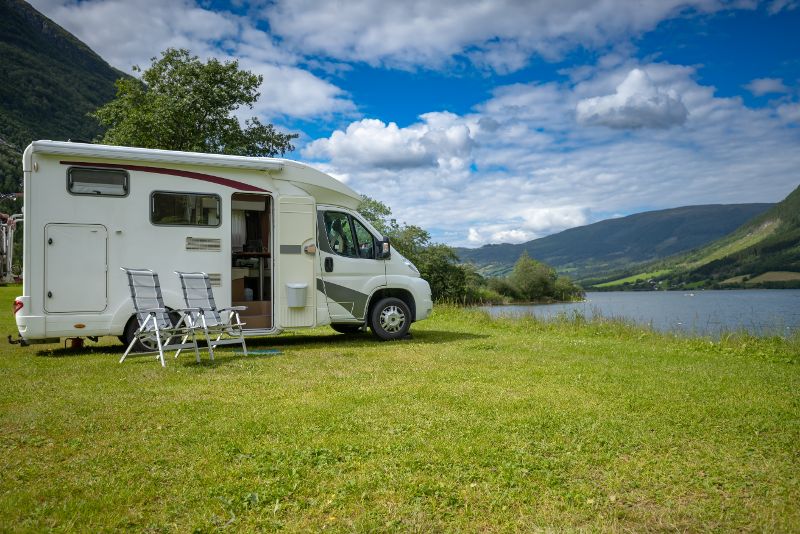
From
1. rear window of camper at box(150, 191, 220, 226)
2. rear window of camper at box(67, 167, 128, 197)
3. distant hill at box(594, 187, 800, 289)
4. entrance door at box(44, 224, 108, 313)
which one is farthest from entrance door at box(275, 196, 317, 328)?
distant hill at box(594, 187, 800, 289)

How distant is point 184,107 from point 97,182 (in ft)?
62.9

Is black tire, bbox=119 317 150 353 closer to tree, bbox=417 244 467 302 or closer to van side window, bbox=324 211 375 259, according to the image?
van side window, bbox=324 211 375 259

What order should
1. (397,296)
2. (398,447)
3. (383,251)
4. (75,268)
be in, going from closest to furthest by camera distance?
(398,447) → (75,268) → (383,251) → (397,296)

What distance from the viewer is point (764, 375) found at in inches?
297

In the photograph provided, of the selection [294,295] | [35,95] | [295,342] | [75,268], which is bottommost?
[295,342]

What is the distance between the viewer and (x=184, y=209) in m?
9.59

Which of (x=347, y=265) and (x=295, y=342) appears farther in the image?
(x=295, y=342)

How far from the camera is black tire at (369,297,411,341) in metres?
10.9

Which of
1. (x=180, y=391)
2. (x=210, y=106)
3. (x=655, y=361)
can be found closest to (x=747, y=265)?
(x=210, y=106)

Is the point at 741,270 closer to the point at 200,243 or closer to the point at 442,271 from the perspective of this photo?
the point at 442,271

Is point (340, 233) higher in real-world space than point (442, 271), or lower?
higher

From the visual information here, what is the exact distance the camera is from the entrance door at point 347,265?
10.6 m

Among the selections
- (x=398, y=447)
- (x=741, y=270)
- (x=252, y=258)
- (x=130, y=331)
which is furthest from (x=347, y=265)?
(x=741, y=270)

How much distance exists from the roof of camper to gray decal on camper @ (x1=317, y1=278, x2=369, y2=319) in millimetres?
1742
